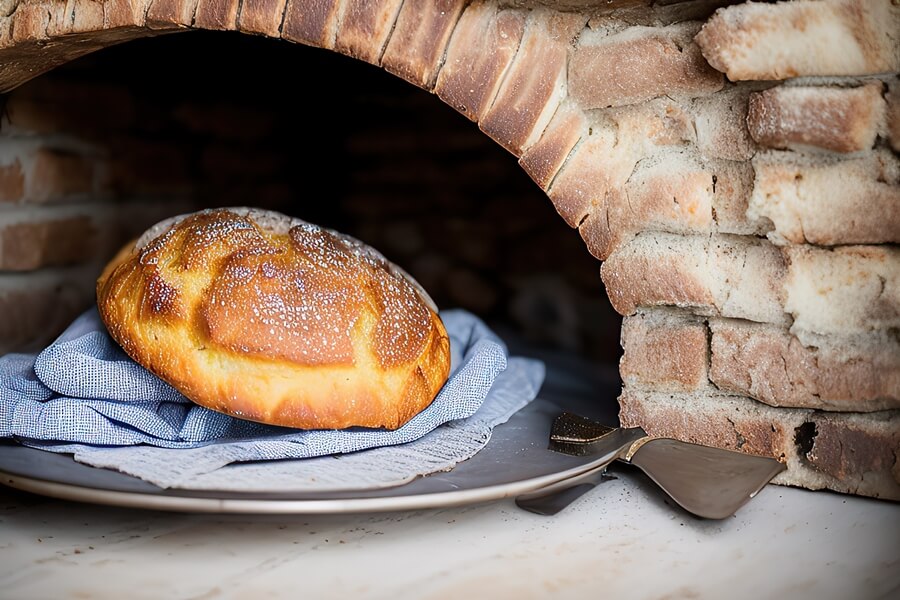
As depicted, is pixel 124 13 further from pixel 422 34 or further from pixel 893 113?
pixel 893 113

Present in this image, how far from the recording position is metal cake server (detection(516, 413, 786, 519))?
859mm

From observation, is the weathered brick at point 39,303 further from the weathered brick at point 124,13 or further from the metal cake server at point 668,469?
the metal cake server at point 668,469

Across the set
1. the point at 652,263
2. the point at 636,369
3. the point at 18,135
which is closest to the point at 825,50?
the point at 652,263

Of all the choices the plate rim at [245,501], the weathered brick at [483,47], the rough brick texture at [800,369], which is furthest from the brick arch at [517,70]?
the plate rim at [245,501]

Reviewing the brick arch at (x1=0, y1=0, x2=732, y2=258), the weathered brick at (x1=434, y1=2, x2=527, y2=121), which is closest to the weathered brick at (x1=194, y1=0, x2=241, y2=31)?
the brick arch at (x1=0, y1=0, x2=732, y2=258)

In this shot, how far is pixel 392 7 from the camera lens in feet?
3.20

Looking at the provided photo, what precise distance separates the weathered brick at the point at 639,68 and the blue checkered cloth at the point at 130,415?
1.19 feet

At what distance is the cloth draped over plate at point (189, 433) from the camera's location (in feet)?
2.76

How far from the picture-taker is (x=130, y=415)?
932mm

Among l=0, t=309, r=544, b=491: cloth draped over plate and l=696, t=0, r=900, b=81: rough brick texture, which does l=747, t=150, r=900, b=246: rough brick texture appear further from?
l=0, t=309, r=544, b=491: cloth draped over plate

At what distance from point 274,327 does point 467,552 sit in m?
0.29

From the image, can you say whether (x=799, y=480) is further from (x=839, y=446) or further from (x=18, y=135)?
(x=18, y=135)

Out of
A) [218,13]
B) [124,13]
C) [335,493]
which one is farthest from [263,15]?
[335,493]

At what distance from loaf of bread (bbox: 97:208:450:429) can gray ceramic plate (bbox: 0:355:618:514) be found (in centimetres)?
11
